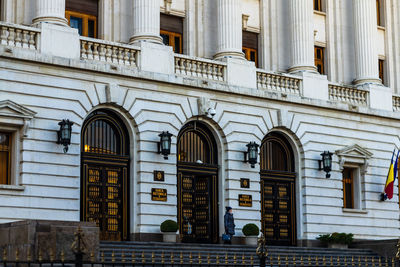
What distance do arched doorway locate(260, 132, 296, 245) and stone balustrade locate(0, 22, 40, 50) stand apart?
465 inches

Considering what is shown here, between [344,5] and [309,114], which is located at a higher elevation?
[344,5]

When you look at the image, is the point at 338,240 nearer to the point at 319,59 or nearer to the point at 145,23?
the point at 319,59

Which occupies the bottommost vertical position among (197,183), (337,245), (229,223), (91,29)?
(337,245)

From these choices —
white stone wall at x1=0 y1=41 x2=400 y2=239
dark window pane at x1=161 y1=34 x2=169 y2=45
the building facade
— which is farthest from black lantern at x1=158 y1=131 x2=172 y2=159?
dark window pane at x1=161 y1=34 x2=169 y2=45

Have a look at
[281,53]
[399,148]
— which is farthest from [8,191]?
[399,148]

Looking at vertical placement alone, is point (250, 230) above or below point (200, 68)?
below

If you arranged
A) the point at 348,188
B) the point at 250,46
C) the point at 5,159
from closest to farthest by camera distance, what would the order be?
the point at 5,159
the point at 250,46
the point at 348,188

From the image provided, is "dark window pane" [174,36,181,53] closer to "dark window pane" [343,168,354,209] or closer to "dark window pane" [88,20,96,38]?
"dark window pane" [88,20,96,38]

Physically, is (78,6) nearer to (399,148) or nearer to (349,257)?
(349,257)

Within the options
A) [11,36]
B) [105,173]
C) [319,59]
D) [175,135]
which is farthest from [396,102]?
[11,36]

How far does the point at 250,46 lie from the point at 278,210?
311 inches

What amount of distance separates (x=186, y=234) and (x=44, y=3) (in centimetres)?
1074

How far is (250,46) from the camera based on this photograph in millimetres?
39469

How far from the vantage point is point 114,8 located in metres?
34.5
